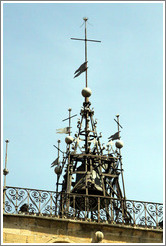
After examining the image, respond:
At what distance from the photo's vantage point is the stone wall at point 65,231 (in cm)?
2055

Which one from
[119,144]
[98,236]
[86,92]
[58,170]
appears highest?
[86,92]

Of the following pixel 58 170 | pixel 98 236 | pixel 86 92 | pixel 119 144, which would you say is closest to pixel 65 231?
pixel 98 236

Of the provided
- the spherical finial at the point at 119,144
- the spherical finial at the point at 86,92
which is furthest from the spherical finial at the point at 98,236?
the spherical finial at the point at 86,92

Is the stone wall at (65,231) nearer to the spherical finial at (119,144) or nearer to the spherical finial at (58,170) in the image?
the spherical finial at (119,144)

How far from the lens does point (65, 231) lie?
20.9m

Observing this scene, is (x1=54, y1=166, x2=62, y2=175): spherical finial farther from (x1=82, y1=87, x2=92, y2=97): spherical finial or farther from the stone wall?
the stone wall

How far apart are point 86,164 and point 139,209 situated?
2463mm

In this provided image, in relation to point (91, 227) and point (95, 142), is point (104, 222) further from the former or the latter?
point (95, 142)

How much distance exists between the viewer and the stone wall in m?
20.5

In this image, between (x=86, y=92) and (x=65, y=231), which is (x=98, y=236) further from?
(x=86, y=92)

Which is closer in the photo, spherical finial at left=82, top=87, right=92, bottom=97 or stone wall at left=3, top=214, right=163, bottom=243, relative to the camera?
stone wall at left=3, top=214, right=163, bottom=243

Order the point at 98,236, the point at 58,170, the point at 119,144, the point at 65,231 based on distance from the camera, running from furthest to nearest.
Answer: the point at 58,170 < the point at 119,144 < the point at 65,231 < the point at 98,236

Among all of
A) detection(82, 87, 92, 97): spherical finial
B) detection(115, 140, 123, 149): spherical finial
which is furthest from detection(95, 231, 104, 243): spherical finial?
detection(82, 87, 92, 97): spherical finial

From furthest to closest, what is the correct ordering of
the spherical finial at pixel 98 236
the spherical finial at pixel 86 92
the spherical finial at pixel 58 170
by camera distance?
the spherical finial at pixel 86 92, the spherical finial at pixel 58 170, the spherical finial at pixel 98 236
